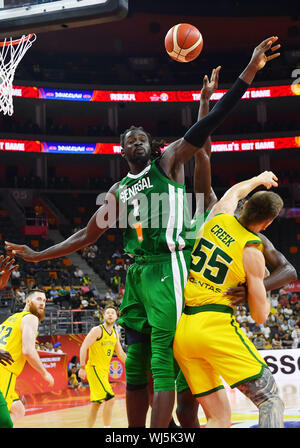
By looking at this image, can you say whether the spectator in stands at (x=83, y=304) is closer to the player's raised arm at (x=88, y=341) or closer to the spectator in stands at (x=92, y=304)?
the spectator in stands at (x=92, y=304)

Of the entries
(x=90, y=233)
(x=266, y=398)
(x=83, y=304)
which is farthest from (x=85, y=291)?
(x=266, y=398)

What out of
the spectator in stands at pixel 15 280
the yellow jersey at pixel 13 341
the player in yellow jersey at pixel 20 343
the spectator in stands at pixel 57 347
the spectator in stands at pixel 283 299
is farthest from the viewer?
the spectator in stands at pixel 283 299

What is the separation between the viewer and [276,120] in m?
31.0

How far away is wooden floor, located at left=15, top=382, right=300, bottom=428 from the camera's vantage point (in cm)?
804

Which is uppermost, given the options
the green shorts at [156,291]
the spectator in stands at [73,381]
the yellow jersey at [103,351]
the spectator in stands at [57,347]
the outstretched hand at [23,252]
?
the outstretched hand at [23,252]

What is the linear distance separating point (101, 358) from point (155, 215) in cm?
531

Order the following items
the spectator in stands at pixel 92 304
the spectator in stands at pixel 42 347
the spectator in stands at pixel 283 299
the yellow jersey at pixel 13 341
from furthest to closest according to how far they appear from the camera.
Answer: the spectator in stands at pixel 283 299 < the spectator in stands at pixel 92 304 < the spectator in stands at pixel 42 347 < the yellow jersey at pixel 13 341

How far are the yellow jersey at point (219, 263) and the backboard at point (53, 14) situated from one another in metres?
2.09

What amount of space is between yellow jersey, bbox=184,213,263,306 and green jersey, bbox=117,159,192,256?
0.22 meters

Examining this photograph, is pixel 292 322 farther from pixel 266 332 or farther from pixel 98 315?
pixel 98 315

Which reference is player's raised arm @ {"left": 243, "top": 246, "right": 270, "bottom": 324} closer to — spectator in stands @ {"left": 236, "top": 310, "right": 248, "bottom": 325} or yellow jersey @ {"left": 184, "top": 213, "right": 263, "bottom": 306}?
yellow jersey @ {"left": 184, "top": 213, "right": 263, "bottom": 306}

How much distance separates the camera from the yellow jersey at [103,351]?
8.66m

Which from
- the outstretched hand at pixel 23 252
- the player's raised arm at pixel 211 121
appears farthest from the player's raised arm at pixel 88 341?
the player's raised arm at pixel 211 121

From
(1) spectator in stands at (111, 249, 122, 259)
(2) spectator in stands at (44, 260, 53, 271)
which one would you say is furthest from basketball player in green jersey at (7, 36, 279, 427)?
(1) spectator in stands at (111, 249, 122, 259)
